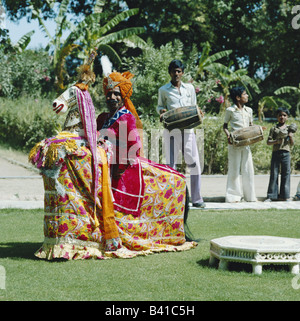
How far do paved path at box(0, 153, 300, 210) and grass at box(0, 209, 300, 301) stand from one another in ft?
9.28

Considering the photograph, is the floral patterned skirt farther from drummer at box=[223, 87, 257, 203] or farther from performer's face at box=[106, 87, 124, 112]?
drummer at box=[223, 87, 257, 203]

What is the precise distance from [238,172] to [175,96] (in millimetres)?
2271

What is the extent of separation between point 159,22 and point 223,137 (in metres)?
14.2

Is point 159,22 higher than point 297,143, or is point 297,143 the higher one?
point 159,22

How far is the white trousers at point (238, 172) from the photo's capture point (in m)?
10.1

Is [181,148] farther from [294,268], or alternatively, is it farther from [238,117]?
[294,268]

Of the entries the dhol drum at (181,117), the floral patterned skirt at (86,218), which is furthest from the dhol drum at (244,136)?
the floral patterned skirt at (86,218)

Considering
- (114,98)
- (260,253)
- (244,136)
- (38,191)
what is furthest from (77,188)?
(38,191)

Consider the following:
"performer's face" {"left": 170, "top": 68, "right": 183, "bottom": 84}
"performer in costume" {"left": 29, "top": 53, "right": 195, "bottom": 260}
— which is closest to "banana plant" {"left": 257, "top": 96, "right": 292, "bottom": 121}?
"performer's face" {"left": 170, "top": 68, "right": 183, "bottom": 84}

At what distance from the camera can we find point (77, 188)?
5.73m

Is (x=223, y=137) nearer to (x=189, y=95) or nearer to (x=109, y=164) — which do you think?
(x=189, y=95)

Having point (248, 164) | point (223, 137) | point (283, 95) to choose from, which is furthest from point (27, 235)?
point (283, 95)

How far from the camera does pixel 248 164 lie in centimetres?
1010
